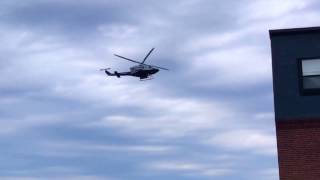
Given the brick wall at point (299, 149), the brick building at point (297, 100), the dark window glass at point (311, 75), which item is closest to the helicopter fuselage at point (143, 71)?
the brick building at point (297, 100)

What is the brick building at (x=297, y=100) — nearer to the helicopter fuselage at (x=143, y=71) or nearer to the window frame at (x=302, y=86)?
the window frame at (x=302, y=86)

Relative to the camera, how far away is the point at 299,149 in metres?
22.8

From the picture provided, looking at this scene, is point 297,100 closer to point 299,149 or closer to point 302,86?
point 302,86

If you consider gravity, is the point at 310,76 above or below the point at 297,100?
above

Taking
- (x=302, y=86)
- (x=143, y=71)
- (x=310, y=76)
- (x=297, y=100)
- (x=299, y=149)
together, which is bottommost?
(x=299, y=149)

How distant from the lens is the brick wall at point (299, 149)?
22.5 meters

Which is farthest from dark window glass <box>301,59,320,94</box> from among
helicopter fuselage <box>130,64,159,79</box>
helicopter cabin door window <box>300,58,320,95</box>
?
helicopter fuselage <box>130,64,159,79</box>

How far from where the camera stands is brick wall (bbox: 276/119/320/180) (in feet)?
73.7

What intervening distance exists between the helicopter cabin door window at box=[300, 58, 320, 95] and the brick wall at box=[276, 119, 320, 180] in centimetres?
123

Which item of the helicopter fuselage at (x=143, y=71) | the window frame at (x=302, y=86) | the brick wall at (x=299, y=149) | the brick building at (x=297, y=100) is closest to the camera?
the brick wall at (x=299, y=149)

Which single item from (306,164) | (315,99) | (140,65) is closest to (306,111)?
(315,99)

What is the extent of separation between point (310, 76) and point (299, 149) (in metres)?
3.00

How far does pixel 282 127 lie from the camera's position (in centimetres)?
2316

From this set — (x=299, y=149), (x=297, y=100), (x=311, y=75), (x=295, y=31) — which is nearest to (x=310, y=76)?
(x=311, y=75)
